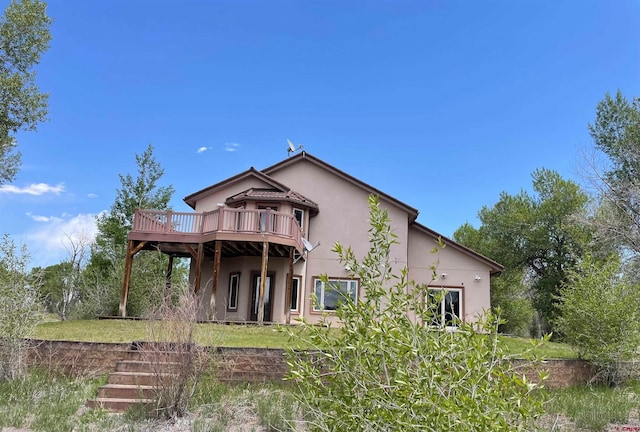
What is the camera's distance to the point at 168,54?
20.0 meters

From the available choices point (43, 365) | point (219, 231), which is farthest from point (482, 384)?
point (219, 231)

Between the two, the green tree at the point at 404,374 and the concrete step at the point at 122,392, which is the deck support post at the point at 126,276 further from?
the green tree at the point at 404,374

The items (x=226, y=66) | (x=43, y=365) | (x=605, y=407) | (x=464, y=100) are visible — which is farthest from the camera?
(x=464, y=100)

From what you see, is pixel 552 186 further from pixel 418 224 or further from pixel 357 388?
pixel 357 388

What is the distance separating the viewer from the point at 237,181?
67.0 ft

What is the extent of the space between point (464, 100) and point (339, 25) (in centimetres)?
778

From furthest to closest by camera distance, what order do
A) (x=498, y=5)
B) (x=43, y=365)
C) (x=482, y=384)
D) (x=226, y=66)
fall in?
(x=226, y=66) → (x=498, y=5) → (x=43, y=365) → (x=482, y=384)

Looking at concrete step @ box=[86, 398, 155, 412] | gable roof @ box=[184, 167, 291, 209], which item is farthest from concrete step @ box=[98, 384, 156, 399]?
gable roof @ box=[184, 167, 291, 209]

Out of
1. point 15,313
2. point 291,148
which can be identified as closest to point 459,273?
point 291,148

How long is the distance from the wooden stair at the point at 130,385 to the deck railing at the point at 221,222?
8.52 metres

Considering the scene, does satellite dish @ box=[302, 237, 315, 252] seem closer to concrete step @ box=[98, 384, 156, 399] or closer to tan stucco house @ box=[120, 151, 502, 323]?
tan stucco house @ box=[120, 151, 502, 323]

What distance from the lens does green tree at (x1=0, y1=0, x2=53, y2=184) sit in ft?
60.6

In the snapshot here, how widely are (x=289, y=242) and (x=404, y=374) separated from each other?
1482 centimetres

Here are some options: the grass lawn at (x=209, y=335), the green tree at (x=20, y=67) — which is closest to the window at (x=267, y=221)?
the grass lawn at (x=209, y=335)
